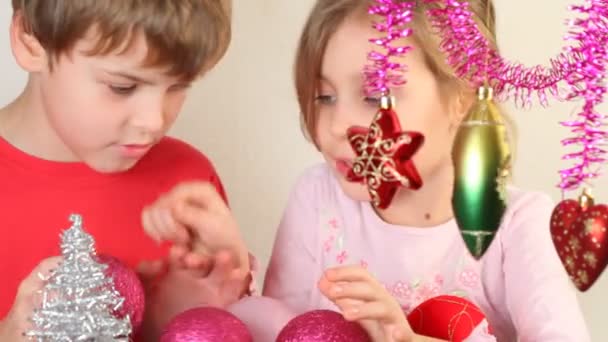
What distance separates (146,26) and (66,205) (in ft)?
0.61

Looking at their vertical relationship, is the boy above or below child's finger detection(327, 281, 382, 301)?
above

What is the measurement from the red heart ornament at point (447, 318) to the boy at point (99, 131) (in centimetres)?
17

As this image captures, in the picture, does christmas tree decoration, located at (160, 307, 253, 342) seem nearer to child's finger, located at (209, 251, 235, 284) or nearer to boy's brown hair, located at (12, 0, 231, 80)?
child's finger, located at (209, 251, 235, 284)

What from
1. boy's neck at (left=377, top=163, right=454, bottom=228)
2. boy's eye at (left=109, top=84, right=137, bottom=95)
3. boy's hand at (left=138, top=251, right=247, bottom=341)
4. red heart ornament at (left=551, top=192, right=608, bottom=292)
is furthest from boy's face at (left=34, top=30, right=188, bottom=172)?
red heart ornament at (left=551, top=192, right=608, bottom=292)

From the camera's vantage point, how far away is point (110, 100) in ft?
2.46

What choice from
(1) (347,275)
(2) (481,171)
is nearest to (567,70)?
(2) (481,171)

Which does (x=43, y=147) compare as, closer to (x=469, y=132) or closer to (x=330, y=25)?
(x=330, y=25)

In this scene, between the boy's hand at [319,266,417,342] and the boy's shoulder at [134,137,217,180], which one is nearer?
the boy's hand at [319,266,417,342]

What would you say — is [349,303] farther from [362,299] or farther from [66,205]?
[66,205]

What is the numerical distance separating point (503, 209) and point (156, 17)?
1.07 feet

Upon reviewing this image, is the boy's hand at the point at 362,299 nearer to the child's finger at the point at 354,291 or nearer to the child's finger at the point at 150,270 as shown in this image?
the child's finger at the point at 354,291

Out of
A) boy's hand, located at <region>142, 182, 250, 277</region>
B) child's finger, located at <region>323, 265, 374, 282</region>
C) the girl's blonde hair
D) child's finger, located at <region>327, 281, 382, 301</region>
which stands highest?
the girl's blonde hair

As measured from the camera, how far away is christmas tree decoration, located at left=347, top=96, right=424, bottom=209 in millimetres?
615

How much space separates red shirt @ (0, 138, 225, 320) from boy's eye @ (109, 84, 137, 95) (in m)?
0.11
